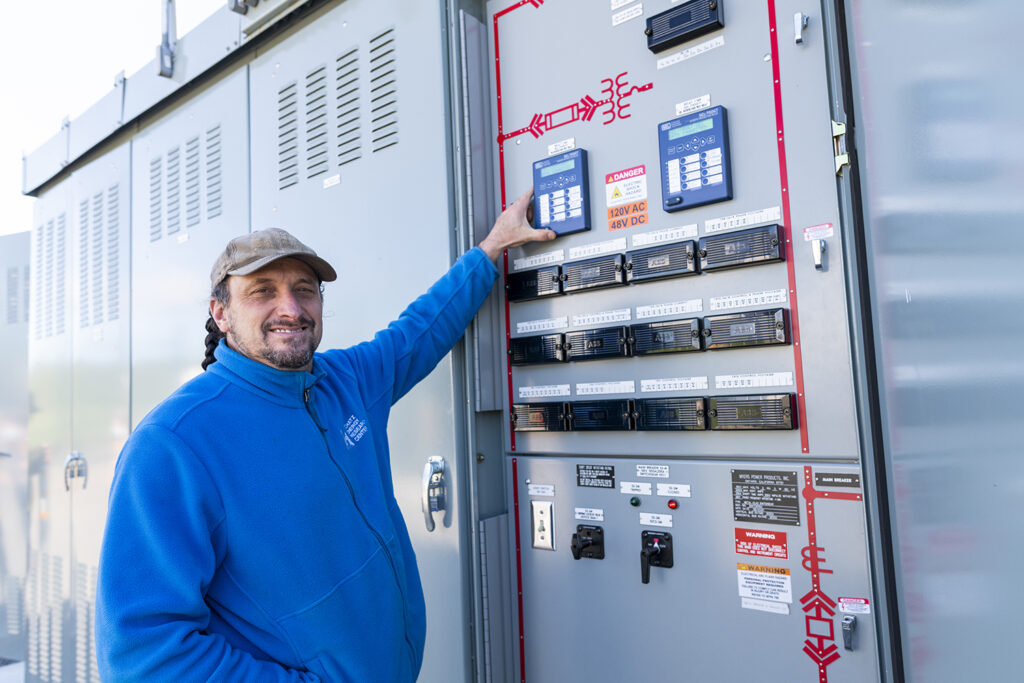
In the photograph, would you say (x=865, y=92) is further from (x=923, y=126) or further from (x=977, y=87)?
(x=977, y=87)

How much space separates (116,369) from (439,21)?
2.53 meters

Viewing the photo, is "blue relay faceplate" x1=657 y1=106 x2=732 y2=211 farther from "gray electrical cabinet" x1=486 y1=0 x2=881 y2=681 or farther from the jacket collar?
the jacket collar

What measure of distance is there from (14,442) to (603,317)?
4.61 m

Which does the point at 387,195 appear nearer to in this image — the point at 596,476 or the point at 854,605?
the point at 596,476

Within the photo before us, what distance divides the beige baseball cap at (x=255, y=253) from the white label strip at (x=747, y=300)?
97cm

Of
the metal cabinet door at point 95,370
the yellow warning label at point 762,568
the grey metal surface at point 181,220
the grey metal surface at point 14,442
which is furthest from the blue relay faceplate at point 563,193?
the grey metal surface at point 14,442

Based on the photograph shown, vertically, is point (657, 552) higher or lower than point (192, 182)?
lower

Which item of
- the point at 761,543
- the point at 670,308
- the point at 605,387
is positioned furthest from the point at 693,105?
the point at 761,543

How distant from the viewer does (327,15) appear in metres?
2.49

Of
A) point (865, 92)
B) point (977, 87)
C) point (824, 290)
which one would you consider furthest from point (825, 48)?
point (977, 87)

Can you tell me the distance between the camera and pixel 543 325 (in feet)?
6.69

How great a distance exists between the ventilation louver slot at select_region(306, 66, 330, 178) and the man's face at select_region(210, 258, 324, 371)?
3.03 ft

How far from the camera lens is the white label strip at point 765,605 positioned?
160 centimetres

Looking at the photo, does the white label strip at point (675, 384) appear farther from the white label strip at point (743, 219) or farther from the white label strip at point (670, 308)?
the white label strip at point (743, 219)
